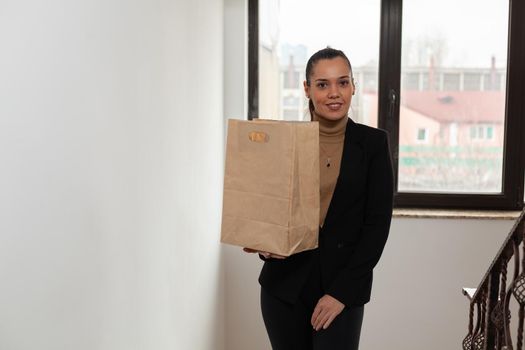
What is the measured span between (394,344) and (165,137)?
1.86 m

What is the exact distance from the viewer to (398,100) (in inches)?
123

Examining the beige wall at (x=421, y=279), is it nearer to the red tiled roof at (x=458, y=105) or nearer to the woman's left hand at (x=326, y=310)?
the red tiled roof at (x=458, y=105)

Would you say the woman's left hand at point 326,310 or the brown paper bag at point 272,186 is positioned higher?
the brown paper bag at point 272,186

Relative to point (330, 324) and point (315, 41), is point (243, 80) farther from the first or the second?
point (330, 324)

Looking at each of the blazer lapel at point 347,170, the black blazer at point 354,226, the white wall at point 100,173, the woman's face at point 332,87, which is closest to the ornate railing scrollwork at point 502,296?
the black blazer at point 354,226

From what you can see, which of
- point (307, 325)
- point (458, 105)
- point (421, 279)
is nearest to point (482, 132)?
point (458, 105)

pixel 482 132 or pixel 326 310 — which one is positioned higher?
pixel 482 132

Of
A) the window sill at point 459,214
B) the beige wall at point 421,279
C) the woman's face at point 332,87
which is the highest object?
the woman's face at point 332,87

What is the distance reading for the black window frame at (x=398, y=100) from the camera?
3.04 meters

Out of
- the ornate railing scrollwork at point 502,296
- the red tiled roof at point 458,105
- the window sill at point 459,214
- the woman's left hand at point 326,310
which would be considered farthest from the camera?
the red tiled roof at point 458,105

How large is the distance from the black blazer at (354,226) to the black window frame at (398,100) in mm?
1575

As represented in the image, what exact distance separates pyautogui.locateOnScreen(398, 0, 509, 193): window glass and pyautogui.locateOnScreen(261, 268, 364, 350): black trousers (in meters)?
1.69

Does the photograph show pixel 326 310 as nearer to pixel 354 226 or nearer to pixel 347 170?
pixel 354 226

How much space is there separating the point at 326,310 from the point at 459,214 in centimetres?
170
